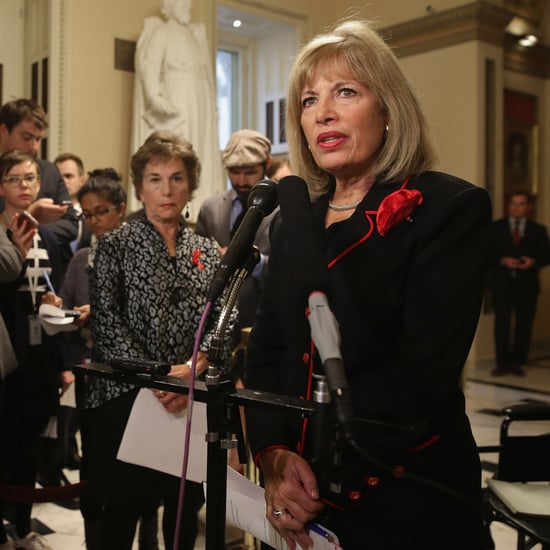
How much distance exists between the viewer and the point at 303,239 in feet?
3.13

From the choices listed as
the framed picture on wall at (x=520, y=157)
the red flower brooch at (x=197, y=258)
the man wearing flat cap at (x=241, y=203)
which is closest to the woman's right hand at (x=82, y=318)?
the man wearing flat cap at (x=241, y=203)

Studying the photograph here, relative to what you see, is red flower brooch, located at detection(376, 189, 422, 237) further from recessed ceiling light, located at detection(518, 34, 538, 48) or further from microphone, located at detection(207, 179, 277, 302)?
recessed ceiling light, located at detection(518, 34, 538, 48)

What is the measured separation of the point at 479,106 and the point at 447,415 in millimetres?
6679

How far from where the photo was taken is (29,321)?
2.69m

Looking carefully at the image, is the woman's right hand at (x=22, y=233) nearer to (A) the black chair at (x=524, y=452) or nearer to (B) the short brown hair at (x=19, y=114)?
(B) the short brown hair at (x=19, y=114)

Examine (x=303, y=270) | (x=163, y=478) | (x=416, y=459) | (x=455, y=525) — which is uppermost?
(x=303, y=270)

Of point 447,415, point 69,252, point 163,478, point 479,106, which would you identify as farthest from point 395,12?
point 447,415

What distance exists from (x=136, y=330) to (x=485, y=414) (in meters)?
3.86

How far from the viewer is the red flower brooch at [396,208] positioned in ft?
3.75

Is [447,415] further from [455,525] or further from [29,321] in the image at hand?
[29,321]

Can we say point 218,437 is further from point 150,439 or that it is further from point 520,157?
point 520,157

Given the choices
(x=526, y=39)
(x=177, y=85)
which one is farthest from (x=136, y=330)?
(x=526, y=39)

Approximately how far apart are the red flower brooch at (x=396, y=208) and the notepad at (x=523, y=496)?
1250 mm

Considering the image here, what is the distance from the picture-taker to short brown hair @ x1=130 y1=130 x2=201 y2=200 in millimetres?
2291
